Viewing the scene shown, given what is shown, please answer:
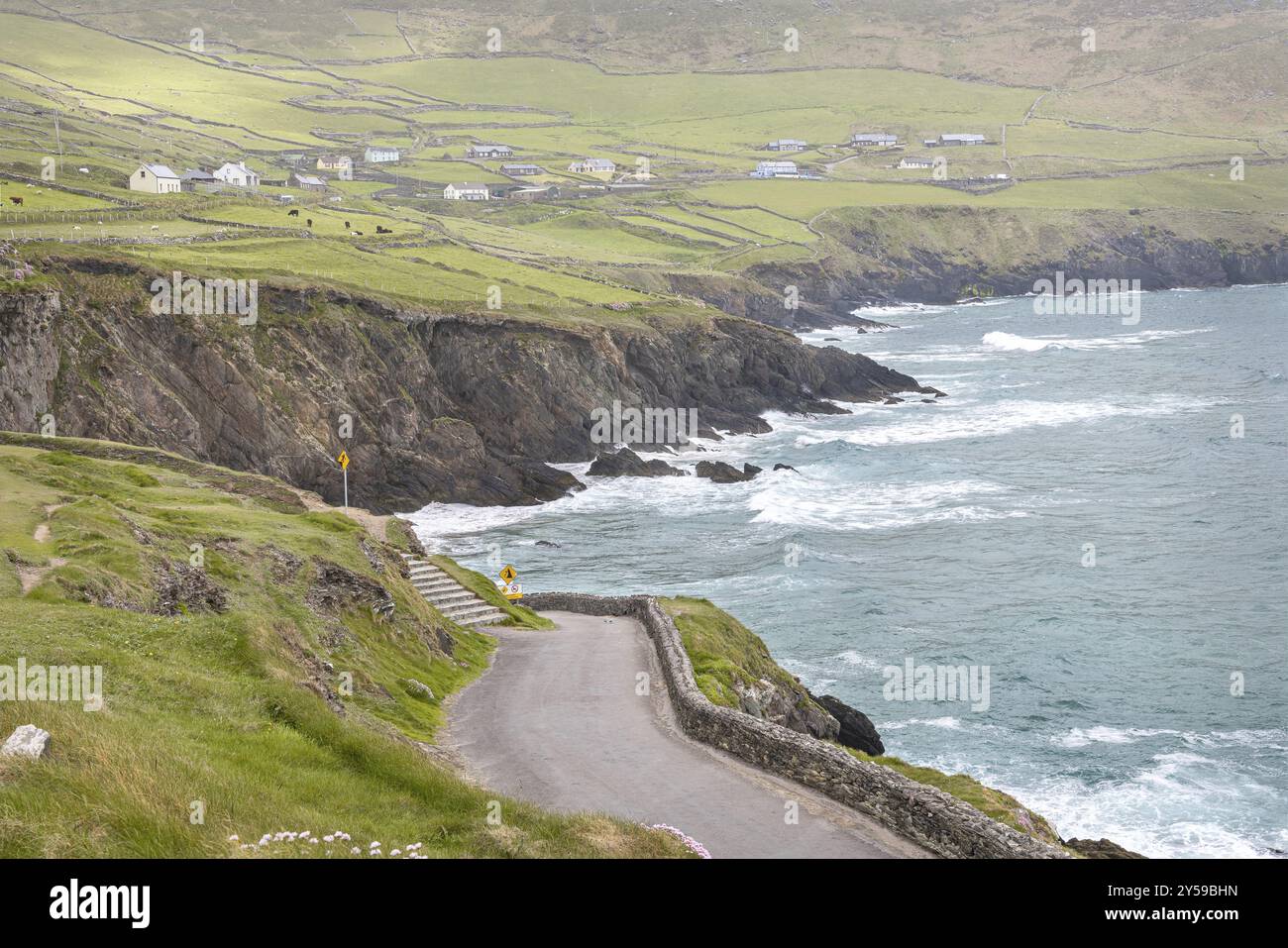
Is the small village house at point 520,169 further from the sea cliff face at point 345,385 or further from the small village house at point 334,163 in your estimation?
the sea cliff face at point 345,385

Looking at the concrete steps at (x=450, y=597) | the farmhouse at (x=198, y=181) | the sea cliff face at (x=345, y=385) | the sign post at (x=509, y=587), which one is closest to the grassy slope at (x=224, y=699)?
the concrete steps at (x=450, y=597)

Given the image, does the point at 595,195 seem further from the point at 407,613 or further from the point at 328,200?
the point at 407,613

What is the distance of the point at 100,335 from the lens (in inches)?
2480

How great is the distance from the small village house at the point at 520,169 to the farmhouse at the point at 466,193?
21.9 meters

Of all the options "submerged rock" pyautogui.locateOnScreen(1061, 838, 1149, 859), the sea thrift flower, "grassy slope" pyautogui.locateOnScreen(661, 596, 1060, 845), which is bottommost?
"submerged rock" pyautogui.locateOnScreen(1061, 838, 1149, 859)

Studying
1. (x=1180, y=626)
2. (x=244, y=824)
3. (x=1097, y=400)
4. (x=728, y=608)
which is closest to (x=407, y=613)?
(x=244, y=824)

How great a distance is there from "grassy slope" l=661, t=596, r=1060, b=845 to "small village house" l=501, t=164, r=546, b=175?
16502 cm

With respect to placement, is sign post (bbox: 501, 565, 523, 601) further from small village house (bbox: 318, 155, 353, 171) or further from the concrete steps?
small village house (bbox: 318, 155, 353, 171)

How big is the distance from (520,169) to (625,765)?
18379cm

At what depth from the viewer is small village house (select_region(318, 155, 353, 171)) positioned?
7185 inches

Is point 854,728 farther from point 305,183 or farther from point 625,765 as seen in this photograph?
point 305,183

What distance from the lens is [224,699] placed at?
61.2ft

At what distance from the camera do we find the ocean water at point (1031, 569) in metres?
35.9

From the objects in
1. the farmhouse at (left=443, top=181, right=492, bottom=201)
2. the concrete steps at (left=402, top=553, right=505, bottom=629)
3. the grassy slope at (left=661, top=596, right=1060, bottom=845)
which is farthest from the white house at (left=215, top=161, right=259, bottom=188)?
the grassy slope at (left=661, top=596, right=1060, bottom=845)
